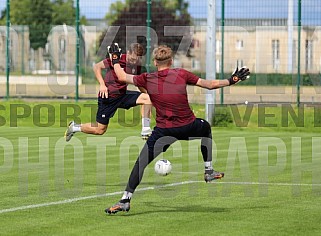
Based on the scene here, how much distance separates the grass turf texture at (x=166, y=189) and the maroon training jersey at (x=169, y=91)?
1113 millimetres

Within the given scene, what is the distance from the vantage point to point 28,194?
40.4ft

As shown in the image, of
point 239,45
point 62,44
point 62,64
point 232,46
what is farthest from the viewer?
point 62,44

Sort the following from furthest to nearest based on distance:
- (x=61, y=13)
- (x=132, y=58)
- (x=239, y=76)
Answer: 1. (x=61, y=13)
2. (x=132, y=58)
3. (x=239, y=76)

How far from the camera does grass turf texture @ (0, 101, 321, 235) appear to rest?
9.95 m

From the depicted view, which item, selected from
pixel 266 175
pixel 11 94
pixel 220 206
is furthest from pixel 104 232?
pixel 11 94

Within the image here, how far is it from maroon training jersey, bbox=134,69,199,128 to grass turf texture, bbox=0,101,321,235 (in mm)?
1113

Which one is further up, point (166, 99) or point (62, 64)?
point (62, 64)

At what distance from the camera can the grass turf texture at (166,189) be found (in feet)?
32.7

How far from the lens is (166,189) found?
13.1 meters

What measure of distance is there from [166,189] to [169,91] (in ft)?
8.13

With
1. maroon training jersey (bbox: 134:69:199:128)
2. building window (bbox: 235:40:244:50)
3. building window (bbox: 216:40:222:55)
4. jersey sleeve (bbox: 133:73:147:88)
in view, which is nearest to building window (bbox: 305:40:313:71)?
building window (bbox: 235:40:244:50)

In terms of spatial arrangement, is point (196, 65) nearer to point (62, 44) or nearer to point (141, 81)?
point (62, 44)

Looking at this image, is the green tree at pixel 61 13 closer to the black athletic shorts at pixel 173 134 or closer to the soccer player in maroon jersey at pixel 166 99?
the black athletic shorts at pixel 173 134

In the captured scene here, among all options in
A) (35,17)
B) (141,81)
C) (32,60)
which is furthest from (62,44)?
(141,81)
